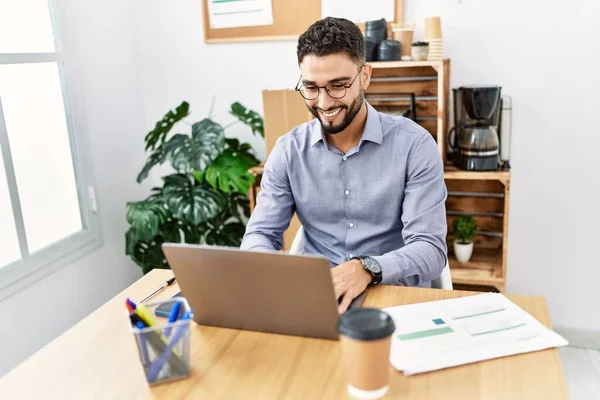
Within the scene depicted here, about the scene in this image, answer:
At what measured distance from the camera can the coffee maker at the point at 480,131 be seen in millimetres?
2252

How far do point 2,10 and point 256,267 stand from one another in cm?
186

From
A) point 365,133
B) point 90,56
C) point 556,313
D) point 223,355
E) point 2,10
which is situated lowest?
point 556,313

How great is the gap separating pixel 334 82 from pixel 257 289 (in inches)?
29.0

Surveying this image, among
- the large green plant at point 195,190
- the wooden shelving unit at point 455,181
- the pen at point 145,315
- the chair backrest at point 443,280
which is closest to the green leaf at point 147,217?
the large green plant at point 195,190

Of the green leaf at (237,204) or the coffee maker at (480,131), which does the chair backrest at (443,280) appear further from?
the green leaf at (237,204)

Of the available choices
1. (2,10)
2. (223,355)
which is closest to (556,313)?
(223,355)

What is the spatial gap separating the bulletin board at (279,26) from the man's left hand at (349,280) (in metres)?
1.54

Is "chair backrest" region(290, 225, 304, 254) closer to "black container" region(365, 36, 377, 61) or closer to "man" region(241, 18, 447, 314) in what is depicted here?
"man" region(241, 18, 447, 314)

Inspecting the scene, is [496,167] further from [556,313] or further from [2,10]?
[2,10]

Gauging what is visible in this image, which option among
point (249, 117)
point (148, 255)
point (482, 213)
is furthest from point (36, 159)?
point (482, 213)

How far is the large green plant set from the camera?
2.48m

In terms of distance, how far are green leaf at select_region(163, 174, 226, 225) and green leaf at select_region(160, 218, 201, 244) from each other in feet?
0.28

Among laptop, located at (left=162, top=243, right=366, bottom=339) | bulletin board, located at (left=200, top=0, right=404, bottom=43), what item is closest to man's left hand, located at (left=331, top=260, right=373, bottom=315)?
laptop, located at (left=162, top=243, right=366, bottom=339)

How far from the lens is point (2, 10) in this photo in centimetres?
224
